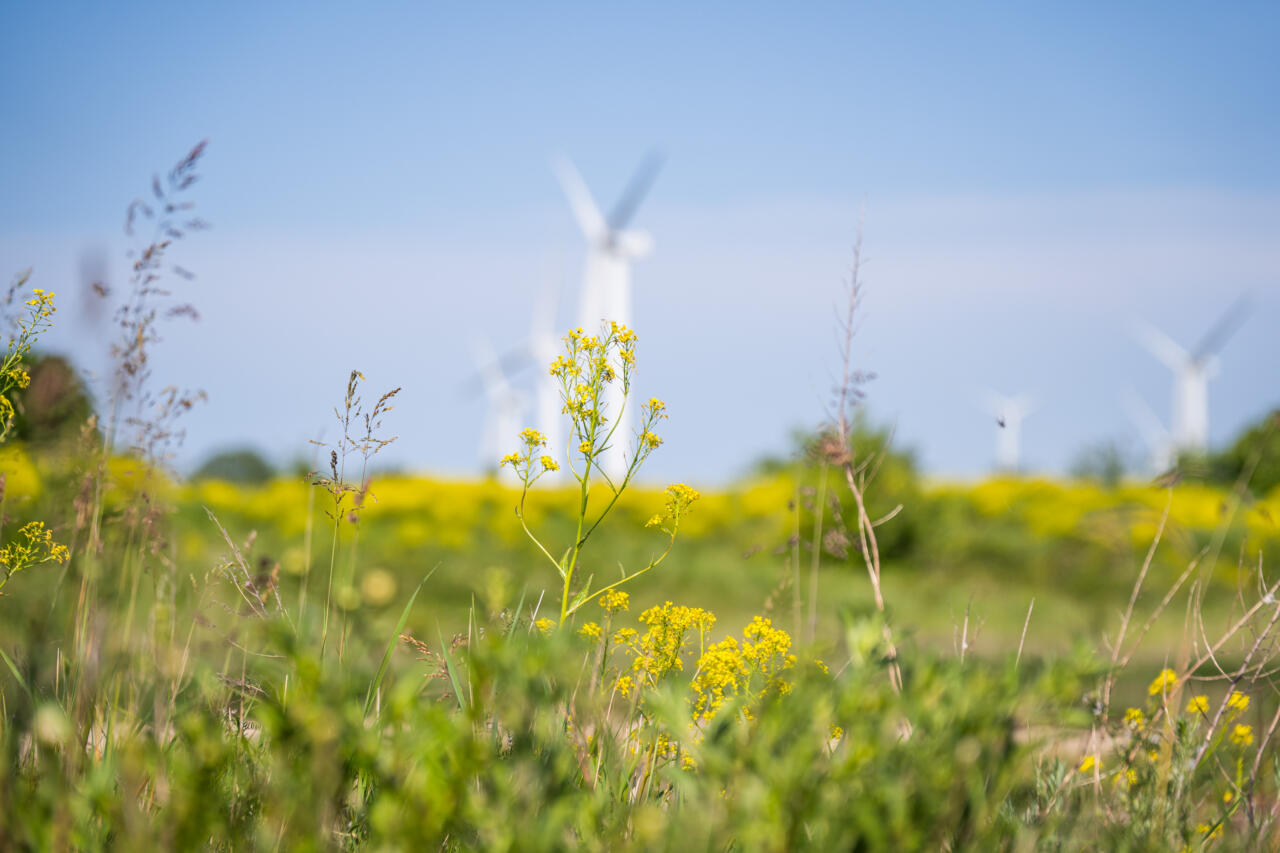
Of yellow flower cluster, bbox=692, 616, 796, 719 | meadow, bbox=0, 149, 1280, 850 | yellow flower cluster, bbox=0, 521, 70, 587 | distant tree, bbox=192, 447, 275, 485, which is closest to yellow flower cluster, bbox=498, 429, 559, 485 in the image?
meadow, bbox=0, 149, 1280, 850

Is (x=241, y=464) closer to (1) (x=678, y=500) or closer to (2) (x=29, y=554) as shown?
(2) (x=29, y=554)

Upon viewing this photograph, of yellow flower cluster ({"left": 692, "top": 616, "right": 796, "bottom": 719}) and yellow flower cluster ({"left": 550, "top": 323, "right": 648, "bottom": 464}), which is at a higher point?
yellow flower cluster ({"left": 550, "top": 323, "right": 648, "bottom": 464})

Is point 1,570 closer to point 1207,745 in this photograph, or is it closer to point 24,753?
point 24,753

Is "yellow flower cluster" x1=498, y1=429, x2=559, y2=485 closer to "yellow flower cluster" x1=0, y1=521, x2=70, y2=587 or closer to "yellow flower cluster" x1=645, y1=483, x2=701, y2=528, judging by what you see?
"yellow flower cluster" x1=645, y1=483, x2=701, y2=528

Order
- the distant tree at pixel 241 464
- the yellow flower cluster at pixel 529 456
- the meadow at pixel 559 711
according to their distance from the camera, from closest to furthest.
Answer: the meadow at pixel 559 711, the yellow flower cluster at pixel 529 456, the distant tree at pixel 241 464

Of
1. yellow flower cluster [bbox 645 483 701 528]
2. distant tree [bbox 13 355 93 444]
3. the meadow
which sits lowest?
the meadow

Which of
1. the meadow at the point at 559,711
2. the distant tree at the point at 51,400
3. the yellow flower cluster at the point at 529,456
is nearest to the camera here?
the meadow at the point at 559,711

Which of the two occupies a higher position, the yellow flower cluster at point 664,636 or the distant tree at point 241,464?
the distant tree at point 241,464

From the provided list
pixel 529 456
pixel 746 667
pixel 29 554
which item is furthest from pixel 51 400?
pixel 746 667

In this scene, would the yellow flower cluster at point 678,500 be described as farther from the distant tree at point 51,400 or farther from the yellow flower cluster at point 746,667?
the distant tree at point 51,400

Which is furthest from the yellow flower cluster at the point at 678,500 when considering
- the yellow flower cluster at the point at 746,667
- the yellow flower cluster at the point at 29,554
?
the yellow flower cluster at the point at 29,554

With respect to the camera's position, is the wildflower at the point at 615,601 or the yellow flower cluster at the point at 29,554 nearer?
the wildflower at the point at 615,601

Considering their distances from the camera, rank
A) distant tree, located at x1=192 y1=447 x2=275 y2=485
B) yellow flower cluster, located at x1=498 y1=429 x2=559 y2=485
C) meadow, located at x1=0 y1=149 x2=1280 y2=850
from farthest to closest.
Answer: distant tree, located at x1=192 y1=447 x2=275 y2=485 < yellow flower cluster, located at x1=498 y1=429 x2=559 y2=485 < meadow, located at x1=0 y1=149 x2=1280 y2=850

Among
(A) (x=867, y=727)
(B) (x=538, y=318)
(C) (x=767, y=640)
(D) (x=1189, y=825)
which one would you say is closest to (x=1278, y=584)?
(D) (x=1189, y=825)
